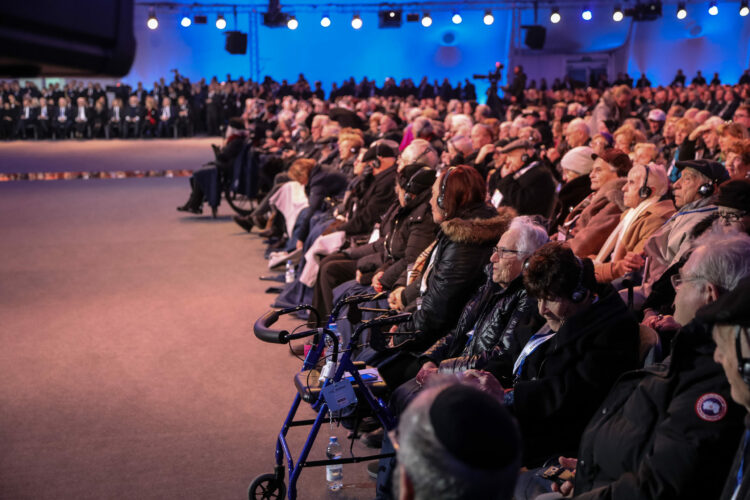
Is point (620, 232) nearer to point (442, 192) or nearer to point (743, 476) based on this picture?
point (442, 192)

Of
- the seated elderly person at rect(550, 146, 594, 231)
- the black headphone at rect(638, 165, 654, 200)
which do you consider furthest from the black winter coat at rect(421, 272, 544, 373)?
the seated elderly person at rect(550, 146, 594, 231)

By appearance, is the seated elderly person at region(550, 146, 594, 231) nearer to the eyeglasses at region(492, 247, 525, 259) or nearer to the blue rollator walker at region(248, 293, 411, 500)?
the eyeglasses at region(492, 247, 525, 259)

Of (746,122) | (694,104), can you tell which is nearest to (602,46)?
(694,104)

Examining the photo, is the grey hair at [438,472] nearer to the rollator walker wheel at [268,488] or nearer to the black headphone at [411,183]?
the rollator walker wheel at [268,488]

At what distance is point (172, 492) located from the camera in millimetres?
3236

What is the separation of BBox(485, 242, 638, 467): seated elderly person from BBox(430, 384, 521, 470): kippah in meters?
1.36

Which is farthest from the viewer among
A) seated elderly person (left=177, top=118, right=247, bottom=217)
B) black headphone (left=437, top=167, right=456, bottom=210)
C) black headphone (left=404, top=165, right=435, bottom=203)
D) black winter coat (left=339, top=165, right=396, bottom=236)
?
seated elderly person (left=177, top=118, right=247, bottom=217)

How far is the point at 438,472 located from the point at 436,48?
2892 cm

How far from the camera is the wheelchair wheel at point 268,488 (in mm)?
3045

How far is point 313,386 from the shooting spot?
3.12 meters

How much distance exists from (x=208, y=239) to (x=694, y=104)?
9.96 metres

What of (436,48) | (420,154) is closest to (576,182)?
(420,154)

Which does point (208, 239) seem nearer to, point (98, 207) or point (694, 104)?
point (98, 207)

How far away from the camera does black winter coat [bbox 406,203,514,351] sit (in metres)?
3.60
